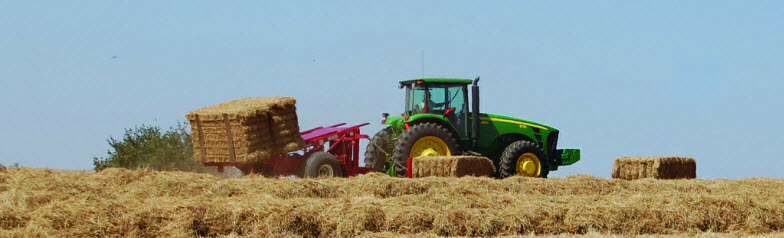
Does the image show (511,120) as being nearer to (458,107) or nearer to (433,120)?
(458,107)

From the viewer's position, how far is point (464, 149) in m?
16.1

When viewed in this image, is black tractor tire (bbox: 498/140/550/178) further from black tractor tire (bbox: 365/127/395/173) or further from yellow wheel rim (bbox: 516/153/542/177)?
black tractor tire (bbox: 365/127/395/173)

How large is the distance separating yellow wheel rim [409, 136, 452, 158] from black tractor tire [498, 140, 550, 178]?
132cm

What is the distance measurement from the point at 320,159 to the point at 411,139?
1690 millimetres

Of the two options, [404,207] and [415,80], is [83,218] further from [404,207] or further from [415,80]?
[415,80]

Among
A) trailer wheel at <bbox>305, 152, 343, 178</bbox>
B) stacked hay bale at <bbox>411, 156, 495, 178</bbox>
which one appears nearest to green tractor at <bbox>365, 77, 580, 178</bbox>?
stacked hay bale at <bbox>411, 156, 495, 178</bbox>

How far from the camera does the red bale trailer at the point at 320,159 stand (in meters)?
15.2

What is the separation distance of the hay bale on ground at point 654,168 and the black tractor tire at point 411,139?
4.38m

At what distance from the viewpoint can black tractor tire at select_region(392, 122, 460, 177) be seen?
15.0 m

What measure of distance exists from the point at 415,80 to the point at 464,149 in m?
1.67

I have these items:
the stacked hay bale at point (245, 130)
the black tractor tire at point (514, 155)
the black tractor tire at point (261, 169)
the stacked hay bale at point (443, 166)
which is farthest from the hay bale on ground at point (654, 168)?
the black tractor tire at point (261, 169)

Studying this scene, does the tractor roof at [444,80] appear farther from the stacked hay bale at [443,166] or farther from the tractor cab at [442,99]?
the stacked hay bale at [443,166]

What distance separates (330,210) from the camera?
331 inches

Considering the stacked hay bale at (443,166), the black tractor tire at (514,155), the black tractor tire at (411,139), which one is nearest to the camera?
the stacked hay bale at (443,166)
